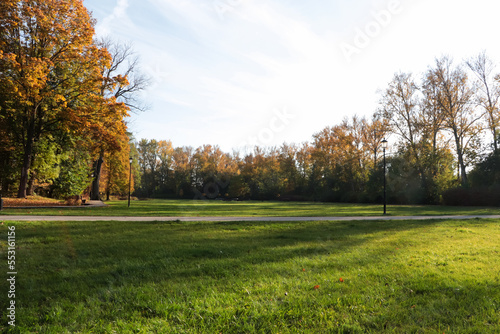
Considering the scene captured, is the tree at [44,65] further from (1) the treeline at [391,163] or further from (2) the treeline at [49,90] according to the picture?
(1) the treeline at [391,163]

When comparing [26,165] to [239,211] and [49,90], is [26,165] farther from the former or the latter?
[239,211]

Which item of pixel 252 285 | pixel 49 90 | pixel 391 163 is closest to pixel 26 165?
pixel 49 90

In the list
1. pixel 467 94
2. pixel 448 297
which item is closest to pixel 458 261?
pixel 448 297

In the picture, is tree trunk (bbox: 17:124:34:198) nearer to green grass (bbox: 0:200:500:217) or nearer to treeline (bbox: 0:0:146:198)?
treeline (bbox: 0:0:146:198)

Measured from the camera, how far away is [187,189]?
71438mm

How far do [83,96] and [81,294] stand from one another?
18.5 meters

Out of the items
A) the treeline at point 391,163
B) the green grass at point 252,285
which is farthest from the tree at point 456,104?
the green grass at point 252,285

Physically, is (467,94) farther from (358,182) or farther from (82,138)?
(82,138)

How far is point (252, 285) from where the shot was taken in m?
4.28

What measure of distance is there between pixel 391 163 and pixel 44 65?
3767 centimetres

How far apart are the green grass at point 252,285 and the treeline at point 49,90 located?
490 inches

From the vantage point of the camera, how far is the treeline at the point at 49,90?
16.6 m

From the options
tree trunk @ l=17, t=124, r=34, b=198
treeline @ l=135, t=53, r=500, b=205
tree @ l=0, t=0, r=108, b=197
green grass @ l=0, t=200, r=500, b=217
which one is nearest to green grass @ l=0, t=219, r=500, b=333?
green grass @ l=0, t=200, r=500, b=217

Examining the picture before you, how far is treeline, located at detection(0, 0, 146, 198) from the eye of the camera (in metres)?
16.6
